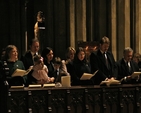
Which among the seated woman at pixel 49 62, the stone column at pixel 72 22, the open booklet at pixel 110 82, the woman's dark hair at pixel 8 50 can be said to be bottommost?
the open booklet at pixel 110 82

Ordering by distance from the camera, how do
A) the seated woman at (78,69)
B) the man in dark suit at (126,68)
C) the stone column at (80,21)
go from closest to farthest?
the seated woman at (78,69), the man in dark suit at (126,68), the stone column at (80,21)

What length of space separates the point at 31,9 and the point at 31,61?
449 inches

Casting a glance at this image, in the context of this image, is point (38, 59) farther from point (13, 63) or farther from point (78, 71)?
point (78, 71)

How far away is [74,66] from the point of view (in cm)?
946

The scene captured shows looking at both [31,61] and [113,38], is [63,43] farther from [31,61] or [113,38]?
[31,61]

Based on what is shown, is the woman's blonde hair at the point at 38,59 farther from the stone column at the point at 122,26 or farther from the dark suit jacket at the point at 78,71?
the stone column at the point at 122,26

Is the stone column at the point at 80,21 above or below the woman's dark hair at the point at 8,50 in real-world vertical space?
above

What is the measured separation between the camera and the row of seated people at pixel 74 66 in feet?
29.8

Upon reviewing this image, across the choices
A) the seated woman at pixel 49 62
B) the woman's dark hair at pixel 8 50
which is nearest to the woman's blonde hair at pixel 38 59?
the woman's dark hair at pixel 8 50

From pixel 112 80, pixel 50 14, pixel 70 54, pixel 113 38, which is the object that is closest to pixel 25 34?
pixel 50 14

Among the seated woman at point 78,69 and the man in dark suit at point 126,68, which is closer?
the seated woman at point 78,69

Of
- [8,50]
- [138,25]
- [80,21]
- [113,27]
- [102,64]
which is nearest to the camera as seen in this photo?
[8,50]

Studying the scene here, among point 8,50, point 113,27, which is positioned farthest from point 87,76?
point 113,27

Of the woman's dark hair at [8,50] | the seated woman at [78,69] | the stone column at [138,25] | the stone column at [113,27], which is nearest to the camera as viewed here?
the woman's dark hair at [8,50]
